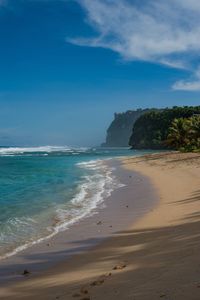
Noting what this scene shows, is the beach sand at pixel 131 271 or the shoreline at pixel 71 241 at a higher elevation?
the beach sand at pixel 131 271

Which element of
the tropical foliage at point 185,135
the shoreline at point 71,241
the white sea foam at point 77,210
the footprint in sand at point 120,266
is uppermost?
the tropical foliage at point 185,135

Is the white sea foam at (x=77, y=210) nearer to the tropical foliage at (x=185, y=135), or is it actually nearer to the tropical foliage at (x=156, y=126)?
the tropical foliage at (x=185, y=135)

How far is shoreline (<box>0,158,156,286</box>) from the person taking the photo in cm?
918

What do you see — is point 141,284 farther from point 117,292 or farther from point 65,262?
point 65,262

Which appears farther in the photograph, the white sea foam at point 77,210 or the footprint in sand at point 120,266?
the white sea foam at point 77,210

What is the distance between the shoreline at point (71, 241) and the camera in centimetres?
918

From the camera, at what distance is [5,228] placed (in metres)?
14.0

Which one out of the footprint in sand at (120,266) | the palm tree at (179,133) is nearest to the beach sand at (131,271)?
the footprint in sand at (120,266)

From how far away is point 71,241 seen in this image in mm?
11688

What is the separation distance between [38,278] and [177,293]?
3.30m

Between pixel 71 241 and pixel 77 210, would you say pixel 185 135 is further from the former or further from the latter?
pixel 71 241

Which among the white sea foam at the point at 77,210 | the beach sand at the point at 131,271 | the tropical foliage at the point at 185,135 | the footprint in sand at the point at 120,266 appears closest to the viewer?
the beach sand at the point at 131,271

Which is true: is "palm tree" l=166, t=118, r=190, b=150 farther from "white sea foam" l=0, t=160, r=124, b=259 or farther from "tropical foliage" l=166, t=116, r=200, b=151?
"white sea foam" l=0, t=160, r=124, b=259

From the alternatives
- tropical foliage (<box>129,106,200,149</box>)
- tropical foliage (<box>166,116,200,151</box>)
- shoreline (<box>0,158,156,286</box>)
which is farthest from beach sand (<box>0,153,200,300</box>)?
tropical foliage (<box>129,106,200,149</box>)
